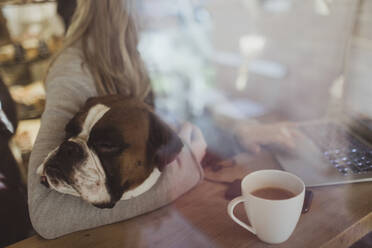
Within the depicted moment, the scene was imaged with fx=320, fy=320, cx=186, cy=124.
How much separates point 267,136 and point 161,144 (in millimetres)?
336

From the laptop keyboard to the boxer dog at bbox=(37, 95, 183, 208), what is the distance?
0.35 metres

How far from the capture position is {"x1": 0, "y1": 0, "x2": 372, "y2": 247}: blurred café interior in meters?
1.02

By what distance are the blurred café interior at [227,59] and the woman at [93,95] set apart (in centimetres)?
9

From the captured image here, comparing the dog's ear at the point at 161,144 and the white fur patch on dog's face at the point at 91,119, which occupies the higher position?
the white fur patch on dog's face at the point at 91,119

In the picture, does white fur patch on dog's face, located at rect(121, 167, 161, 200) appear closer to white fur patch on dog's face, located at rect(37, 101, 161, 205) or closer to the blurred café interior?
white fur patch on dog's face, located at rect(37, 101, 161, 205)

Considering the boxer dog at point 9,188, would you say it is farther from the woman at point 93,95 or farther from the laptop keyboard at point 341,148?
the laptop keyboard at point 341,148

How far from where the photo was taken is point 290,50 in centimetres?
202

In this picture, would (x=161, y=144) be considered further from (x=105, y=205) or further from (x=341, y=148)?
(x=341, y=148)

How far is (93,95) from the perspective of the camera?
0.78m

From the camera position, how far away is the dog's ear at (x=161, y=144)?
663 millimetres

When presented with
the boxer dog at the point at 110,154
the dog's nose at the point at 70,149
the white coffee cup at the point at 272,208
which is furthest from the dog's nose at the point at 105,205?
the white coffee cup at the point at 272,208

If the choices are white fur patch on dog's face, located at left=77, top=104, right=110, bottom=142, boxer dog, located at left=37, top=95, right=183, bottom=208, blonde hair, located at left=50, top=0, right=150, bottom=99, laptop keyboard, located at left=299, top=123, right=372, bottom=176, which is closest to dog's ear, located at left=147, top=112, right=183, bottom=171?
boxer dog, located at left=37, top=95, right=183, bottom=208

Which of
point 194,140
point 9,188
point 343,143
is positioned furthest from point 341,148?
point 9,188

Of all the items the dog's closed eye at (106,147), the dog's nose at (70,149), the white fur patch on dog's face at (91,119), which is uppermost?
the white fur patch on dog's face at (91,119)
